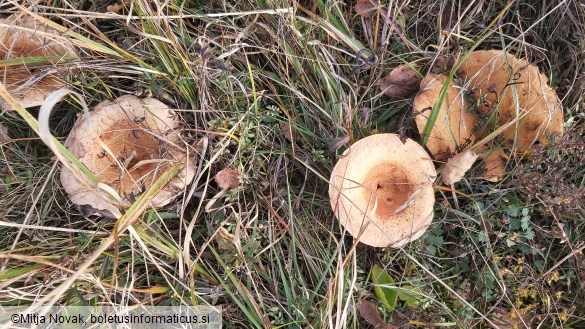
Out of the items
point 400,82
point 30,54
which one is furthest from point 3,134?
point 400,82

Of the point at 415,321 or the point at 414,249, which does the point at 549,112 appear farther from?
the point at 415,321

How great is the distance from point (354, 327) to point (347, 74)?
126 cm

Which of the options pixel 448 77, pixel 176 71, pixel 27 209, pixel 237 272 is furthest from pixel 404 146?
pixel 27 209

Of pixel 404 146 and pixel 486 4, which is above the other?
pixel 486 4

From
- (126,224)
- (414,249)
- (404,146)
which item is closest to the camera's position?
(126,224)

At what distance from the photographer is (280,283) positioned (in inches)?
96.7

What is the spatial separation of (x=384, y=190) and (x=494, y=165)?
1.89ft

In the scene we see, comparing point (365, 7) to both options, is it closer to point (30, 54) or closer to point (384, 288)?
point (384, 288)

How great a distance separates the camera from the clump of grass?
2.37 meters

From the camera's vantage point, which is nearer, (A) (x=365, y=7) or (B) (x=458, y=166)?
(B) (x=458, y=166)

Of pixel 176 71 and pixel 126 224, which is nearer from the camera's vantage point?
pixel 126 224

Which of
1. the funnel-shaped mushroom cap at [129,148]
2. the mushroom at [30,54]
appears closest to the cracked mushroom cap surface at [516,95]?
the funnel-shaped mushroom cap at [129,148]

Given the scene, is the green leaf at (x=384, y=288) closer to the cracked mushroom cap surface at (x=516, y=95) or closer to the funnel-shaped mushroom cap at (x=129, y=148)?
the cracked mushroom cap surface at (x=516, y=95)

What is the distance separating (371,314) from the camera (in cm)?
237
